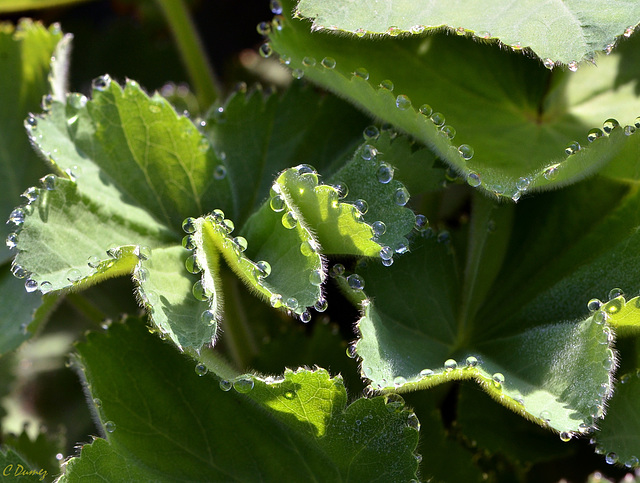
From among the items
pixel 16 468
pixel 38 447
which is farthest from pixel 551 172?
pixel 38 447

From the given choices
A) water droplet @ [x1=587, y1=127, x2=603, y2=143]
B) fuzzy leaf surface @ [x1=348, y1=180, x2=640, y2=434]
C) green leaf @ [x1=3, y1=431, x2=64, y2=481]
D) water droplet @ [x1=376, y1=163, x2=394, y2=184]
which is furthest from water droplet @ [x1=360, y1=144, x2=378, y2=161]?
green leaf @ [x1=3, y1=431, x2=64, y2=481]

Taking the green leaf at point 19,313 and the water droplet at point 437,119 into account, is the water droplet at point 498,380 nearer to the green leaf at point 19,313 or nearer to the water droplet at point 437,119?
the water droplet at point 437,119

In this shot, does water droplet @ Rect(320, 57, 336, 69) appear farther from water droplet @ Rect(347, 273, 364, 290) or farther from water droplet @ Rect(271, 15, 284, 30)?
water droplet @ Rect(347, 273, 364, 290)

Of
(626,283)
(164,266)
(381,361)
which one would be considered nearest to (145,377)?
(164,266)

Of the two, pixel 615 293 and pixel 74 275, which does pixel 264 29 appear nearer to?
pixel 74 275

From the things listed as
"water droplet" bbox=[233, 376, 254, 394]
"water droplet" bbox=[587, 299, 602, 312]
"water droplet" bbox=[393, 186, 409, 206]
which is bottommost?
"water droplet" bbox=[233, 376, 254, 394]
